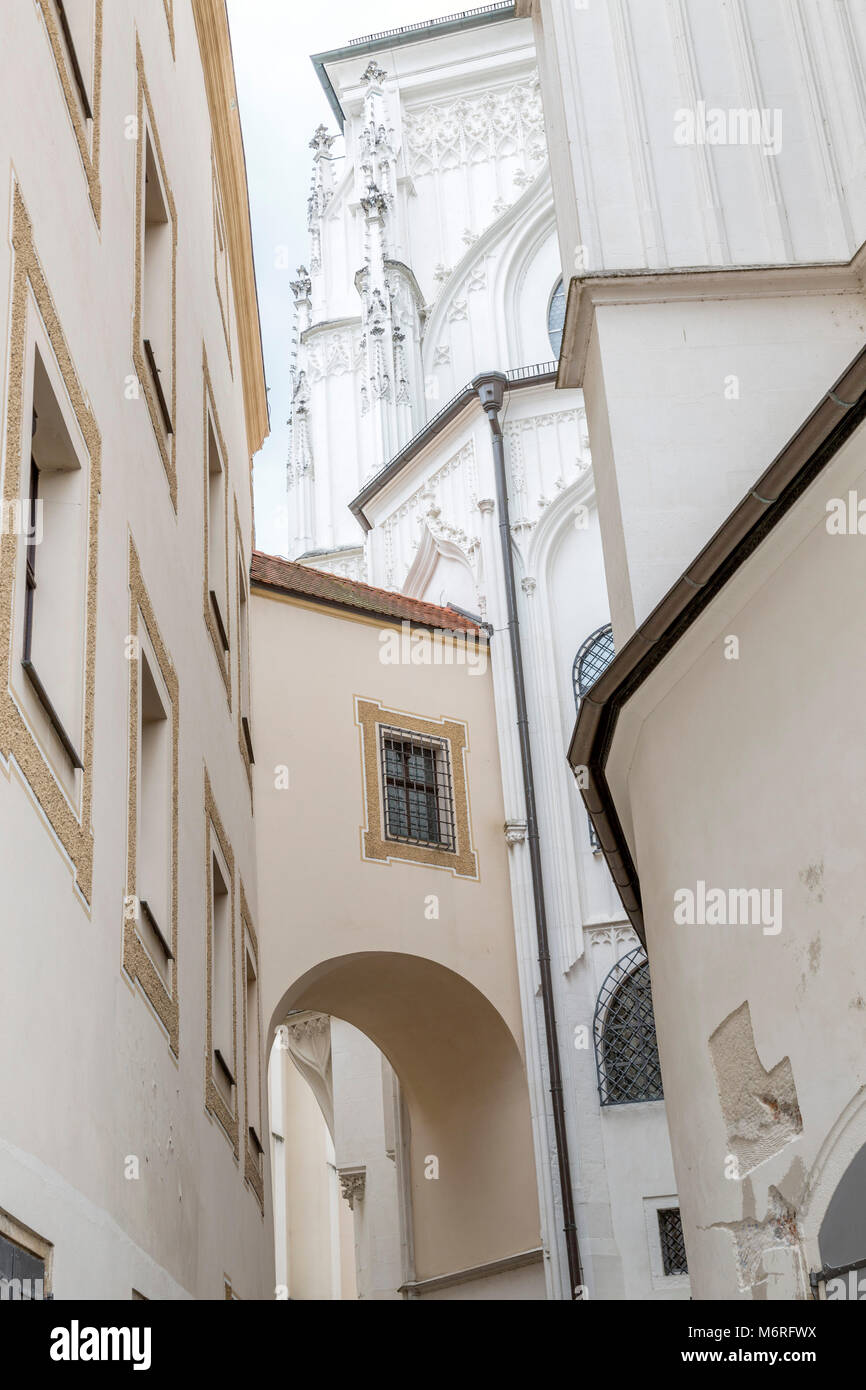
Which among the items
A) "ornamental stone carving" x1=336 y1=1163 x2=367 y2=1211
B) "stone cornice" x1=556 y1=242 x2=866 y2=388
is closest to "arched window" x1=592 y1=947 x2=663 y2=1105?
"ornamental stone carving" x1=336 y1=1163 x2=367 y2=1211

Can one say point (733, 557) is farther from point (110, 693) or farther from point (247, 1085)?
point (247, 1085)

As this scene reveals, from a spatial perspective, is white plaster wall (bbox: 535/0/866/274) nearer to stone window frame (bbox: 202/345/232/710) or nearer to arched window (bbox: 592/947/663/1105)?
stone window frame (bbox: 202/345/232/710)

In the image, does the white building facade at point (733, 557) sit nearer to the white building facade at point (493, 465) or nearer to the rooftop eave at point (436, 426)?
the white building facade at point (493, 465)

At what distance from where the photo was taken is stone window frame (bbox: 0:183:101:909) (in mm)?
4891

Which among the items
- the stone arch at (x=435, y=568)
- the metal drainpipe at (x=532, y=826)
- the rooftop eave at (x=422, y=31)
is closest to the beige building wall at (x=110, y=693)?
the metal drainpipe at (x=532, y=826)

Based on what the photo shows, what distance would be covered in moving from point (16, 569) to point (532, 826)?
14260 millimetres

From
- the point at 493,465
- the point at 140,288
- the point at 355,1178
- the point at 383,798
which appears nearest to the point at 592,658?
the point at 493,465

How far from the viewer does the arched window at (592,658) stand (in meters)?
20.0

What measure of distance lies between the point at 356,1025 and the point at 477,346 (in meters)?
13.2

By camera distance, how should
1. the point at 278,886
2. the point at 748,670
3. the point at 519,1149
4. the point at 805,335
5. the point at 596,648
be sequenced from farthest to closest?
the point at 596,648, the point at 519,1149, the point at 278,886, the point at 805,335, the point at 748,670

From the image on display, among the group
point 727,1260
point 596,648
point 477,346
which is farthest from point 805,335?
point 477,346

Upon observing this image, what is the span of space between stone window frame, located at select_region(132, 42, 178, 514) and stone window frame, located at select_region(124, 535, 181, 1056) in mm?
1233
